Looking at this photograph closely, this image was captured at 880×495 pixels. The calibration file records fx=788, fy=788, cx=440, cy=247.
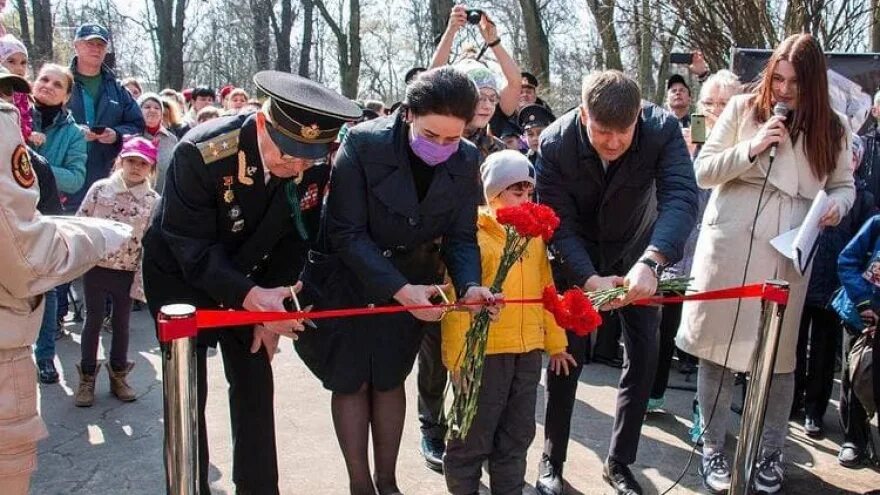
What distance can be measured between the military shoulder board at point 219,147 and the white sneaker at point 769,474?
2.79 meters

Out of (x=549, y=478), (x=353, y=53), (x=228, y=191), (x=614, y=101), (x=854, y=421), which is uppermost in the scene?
(x=353, y=53)

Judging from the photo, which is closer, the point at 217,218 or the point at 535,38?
the point at 217,218

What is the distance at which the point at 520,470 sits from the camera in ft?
10.6

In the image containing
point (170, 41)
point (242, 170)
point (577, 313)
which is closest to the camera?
point (242, 170)

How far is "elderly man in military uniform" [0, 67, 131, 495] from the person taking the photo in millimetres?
2133

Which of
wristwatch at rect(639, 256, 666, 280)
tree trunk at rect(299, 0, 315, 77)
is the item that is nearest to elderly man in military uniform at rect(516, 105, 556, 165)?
wristwatch at rect(639, 256, 666, 280)

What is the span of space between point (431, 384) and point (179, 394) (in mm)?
1918

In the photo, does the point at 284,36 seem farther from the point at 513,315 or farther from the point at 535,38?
the point at 513,315

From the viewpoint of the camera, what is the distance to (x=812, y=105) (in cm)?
350

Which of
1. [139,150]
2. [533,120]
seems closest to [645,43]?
[533,120]

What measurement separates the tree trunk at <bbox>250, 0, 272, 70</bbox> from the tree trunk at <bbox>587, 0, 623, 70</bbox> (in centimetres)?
1454

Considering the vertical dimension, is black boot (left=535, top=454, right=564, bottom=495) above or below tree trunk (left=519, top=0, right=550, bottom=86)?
below

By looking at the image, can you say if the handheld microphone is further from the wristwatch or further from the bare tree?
the bare tree

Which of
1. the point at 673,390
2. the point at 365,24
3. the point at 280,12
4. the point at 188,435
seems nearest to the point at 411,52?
Result: the point at 365,24
